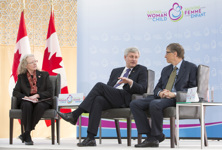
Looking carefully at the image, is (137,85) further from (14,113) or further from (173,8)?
(173,8)

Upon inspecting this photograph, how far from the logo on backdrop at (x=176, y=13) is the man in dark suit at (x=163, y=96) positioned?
1898 millimetres

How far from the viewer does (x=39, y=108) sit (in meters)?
4.50

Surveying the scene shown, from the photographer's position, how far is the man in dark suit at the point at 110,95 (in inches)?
157

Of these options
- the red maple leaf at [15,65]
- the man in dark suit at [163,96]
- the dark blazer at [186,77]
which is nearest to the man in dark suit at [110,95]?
the man in dark suit at [163,96]

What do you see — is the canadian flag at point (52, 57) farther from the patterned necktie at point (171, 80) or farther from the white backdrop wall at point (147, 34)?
the patterned necktie at point (171, 80)

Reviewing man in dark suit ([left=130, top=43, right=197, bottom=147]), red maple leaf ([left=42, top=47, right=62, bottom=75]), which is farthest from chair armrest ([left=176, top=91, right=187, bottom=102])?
red maple leaf ([left=42, top=47, right=62, bottom=75])

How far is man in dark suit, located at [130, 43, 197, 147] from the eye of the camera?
3709 millimetres

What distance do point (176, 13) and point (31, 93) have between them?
2636 mm

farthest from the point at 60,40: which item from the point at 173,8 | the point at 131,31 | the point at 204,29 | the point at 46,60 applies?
the point at 204,29

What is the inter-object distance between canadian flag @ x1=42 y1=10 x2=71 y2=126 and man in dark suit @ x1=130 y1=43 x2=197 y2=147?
2.27m

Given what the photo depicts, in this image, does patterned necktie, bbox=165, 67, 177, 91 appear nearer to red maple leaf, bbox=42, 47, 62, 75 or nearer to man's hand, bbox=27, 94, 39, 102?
man's hand, bbox=27, 94, 39, 102

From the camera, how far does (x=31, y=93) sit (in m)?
4.78

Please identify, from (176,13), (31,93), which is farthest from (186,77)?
(176,13)

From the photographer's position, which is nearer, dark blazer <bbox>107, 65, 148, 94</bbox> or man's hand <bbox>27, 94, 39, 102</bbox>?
dark blazer <bbox>107, 65, 148, 94</bbox>
